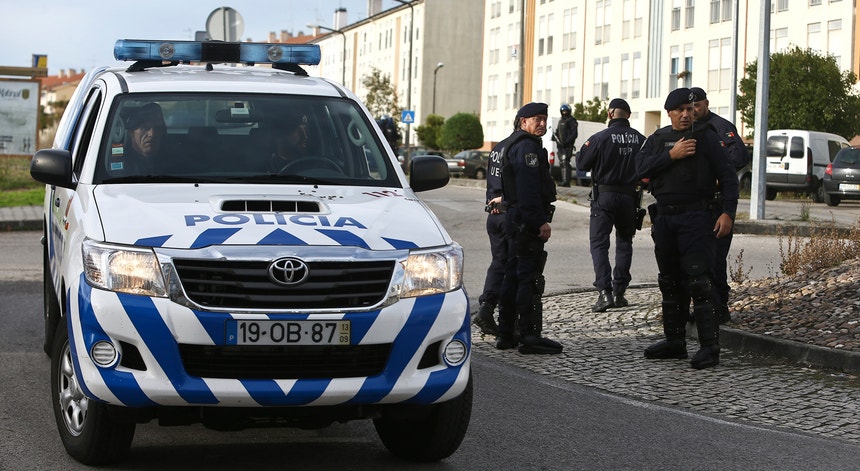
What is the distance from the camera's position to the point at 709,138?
8.77 metres

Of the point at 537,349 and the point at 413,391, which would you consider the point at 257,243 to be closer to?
the point at 413,391

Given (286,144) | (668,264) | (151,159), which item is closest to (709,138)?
(668,264)

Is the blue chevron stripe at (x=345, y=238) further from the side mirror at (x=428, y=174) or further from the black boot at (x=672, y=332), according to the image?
the black boot at (x=672, y=332)

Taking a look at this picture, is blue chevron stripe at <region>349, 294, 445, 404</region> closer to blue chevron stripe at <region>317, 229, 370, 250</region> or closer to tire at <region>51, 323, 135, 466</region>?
blue chevron stripe at <region>317, 229, 370, 250</region>

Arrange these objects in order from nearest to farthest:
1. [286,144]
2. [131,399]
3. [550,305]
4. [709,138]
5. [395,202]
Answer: [131,399] → [395,202] → [286,144] → [709,138] → [550,305]

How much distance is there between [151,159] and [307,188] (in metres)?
0.83

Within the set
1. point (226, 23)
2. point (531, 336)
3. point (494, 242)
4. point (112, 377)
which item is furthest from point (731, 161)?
point (226, 23)

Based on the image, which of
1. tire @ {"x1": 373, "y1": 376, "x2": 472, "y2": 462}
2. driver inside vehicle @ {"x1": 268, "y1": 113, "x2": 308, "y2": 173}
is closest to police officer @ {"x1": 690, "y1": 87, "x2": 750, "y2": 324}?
driver inside vehicle @ {"x1": 268, "y1": 113, "x2": 308, "y2": 173}

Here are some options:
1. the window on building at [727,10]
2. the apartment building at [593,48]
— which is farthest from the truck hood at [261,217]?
the window on building at [727,10]

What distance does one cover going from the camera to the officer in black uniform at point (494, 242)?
979cm

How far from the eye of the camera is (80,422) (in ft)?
18.0

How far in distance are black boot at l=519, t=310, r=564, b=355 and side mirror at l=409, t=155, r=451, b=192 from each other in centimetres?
270

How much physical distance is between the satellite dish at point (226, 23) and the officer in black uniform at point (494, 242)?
10455 millimetres

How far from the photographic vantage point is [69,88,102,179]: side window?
21.5 feet
